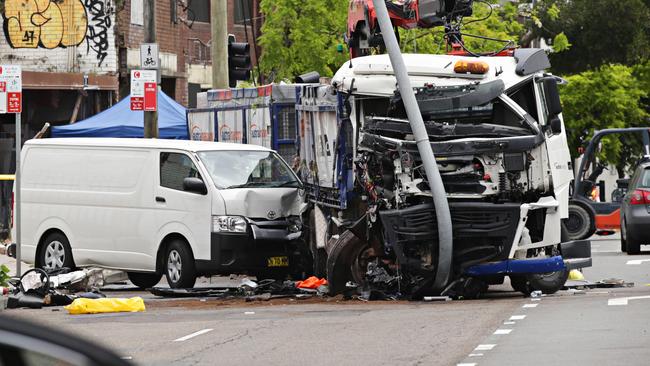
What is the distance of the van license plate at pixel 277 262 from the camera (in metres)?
18.3

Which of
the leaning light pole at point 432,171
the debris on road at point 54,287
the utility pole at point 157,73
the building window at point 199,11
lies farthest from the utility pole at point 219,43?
the building window at point 199,11

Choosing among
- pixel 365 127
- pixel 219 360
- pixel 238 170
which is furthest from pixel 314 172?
pixel 219 360

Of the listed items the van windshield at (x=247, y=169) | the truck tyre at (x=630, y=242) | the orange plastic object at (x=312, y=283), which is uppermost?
the van windshield at (x=247, y=169)

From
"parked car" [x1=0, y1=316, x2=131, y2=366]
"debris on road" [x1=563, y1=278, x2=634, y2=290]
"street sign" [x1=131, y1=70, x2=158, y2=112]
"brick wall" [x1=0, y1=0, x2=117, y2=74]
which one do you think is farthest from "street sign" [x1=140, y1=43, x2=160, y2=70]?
"parked car" [x1=0, y1=316, x2=131, y2=366]

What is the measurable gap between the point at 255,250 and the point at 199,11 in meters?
22.1

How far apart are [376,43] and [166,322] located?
6620mm

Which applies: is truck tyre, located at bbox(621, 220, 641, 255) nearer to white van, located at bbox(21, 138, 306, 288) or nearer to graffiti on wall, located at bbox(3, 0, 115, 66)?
white van, located at bbox(21, 138, 306, 288)

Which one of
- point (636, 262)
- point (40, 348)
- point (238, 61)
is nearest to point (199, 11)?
point (238, 61)

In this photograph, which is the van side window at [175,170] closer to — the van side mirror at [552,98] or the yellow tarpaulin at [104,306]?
the yellow tarpaulin at [104,306]

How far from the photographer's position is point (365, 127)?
16250mm

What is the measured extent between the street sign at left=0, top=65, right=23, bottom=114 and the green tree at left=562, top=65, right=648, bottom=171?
3368 cm

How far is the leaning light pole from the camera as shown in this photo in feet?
50.6

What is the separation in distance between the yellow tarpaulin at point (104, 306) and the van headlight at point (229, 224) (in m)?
1.98

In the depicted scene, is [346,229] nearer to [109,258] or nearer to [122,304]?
[122,304]
